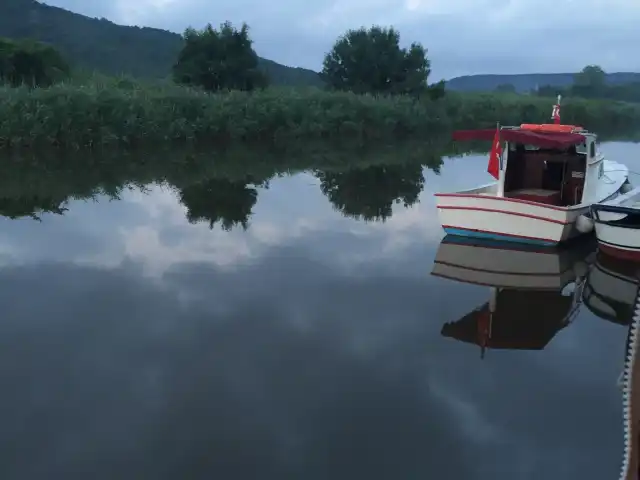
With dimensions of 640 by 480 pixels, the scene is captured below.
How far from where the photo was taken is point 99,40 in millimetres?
65938

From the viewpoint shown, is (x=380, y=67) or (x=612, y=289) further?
(x=380, y=67)

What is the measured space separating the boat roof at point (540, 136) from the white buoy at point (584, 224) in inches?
41.5

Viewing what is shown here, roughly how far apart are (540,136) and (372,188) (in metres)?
6.11

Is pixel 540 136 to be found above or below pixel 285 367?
above

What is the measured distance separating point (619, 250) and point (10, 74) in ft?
80.3

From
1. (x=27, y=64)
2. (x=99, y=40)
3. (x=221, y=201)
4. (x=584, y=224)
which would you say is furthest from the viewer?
(x=99, y=40)

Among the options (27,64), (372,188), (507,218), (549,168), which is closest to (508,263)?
(507,218)

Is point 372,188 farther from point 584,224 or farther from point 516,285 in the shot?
point 516,285

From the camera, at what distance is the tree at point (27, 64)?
84.7 ft

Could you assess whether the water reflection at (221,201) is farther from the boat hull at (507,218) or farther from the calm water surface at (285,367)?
the boat hull at (507,218)

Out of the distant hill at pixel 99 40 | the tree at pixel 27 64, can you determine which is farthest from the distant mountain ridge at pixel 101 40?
the tree at pixel 27 64

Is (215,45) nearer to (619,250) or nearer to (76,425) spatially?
(619,250)

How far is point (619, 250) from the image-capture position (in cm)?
878

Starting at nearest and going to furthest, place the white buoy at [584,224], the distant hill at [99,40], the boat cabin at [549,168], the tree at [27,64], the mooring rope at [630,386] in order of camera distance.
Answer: the mooring rope at [630,386], the white buoy at [584,224], the boat cabin at [549,168], the tree at [27,64], the distant hill at [99,40]
